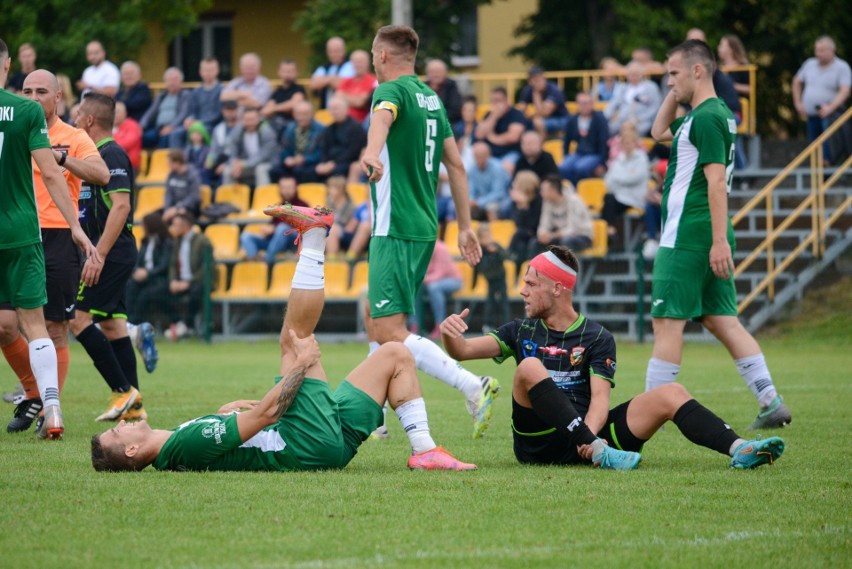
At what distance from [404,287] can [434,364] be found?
23.5 inches

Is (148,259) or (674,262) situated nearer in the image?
(674,262)

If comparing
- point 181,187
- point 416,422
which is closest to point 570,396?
point 416,422

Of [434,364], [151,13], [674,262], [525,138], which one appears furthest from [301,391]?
[151,13]

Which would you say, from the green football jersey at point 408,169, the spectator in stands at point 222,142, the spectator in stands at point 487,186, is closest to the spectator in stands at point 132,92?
the spectator in stands at point 222,142

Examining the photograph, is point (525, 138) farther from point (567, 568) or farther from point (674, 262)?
point (567, 568)

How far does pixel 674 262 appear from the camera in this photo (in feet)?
30.0

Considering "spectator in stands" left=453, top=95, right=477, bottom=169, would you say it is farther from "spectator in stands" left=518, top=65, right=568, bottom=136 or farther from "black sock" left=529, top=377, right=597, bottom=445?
"black sock" left=529, top=377, right=597, bottom=445

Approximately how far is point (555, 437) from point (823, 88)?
1488 cm

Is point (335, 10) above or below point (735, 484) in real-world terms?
above

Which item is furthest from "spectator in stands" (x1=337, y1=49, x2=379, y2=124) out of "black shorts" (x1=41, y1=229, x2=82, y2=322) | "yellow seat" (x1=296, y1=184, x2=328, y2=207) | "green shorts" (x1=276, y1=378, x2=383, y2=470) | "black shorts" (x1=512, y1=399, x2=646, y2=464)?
"green shorts" (x1=276, y1=378, x2=383, y2=470)

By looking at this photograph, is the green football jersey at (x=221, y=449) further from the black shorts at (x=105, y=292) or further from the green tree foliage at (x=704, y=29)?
the green tree foliage at (x=704, y=29)

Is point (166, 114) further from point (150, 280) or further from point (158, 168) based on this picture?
point (150, 280)

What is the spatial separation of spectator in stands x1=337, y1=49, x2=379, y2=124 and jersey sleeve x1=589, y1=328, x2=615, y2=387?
1505 cm

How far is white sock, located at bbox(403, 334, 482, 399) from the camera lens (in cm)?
796
